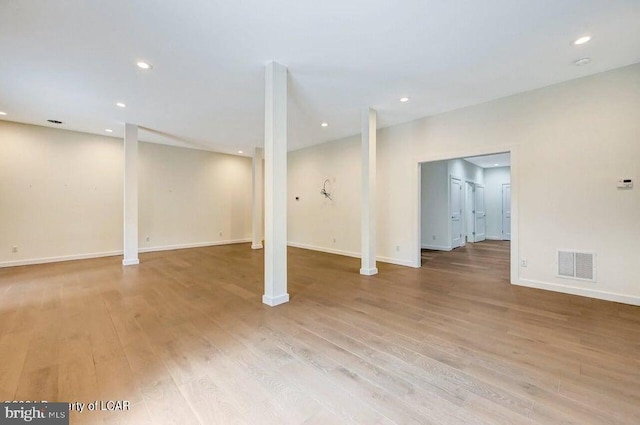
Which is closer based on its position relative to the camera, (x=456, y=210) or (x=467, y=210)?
(x=456, y=210)

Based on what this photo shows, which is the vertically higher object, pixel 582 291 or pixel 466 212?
pixel 466 212

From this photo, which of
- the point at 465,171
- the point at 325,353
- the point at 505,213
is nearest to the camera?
the point at 325,353

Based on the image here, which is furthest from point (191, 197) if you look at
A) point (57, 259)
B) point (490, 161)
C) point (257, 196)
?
point (490, 161)

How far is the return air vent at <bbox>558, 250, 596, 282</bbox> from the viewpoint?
353 centimetres

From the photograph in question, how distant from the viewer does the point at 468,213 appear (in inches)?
355

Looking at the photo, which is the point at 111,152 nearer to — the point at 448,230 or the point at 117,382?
the point at 117,382

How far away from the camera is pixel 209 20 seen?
248cm

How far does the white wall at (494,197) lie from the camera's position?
9727 millimetres

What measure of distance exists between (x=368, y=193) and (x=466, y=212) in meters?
5.70

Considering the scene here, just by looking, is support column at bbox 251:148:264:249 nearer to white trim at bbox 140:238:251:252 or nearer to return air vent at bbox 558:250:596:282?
white trim at bbox 140:238:251:252

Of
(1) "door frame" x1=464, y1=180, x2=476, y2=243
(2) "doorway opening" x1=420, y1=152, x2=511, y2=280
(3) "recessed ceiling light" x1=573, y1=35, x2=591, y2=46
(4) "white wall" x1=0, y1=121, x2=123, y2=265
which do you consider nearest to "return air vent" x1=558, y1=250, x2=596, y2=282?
(2) "doorway opening" x1=420, y1=152, x2=511, y2=280

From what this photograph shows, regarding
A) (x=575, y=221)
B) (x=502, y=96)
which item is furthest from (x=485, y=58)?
(x=575, y=221)

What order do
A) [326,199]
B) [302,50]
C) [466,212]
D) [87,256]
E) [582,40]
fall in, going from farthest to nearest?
[466,212] → [326,199] → [87,256] → [302,50] → [582,40]

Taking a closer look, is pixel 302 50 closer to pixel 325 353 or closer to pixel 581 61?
pixel 325 353
